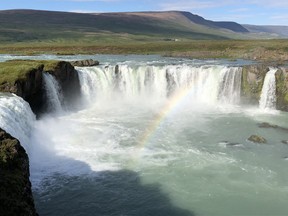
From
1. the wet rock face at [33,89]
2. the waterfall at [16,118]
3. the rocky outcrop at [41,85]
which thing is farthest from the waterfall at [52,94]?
the waterfall at [16,118]

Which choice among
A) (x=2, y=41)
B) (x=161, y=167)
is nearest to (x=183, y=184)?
(x=161, y=167)

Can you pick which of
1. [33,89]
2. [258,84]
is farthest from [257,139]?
[33,89]

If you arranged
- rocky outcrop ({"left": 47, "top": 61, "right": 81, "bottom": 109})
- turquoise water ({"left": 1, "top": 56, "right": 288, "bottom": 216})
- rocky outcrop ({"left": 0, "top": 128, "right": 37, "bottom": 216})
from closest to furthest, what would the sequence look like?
rocky outcrop ({"left": 0, "top": 128, "right": 37, "bottom": 216}) < turquoise water ({"left": 1, "top": 56, "right": 288, "bottom": 216}) < rocky outcrop ({"left": 47, "top": 61, "right": 81, "bottom": 109})

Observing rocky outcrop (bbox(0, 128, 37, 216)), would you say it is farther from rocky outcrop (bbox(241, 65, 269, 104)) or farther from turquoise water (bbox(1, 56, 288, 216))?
rocky outcrop (bbox(241, 65, 269, 104))

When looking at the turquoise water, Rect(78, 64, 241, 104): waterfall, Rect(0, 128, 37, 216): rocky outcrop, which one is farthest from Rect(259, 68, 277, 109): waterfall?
Rect(0, 128, 37, 216): rocky outcrop

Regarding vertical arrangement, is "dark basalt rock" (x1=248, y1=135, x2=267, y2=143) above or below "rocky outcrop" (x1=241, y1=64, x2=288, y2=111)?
below

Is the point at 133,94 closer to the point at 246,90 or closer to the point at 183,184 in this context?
the point at 246,90
